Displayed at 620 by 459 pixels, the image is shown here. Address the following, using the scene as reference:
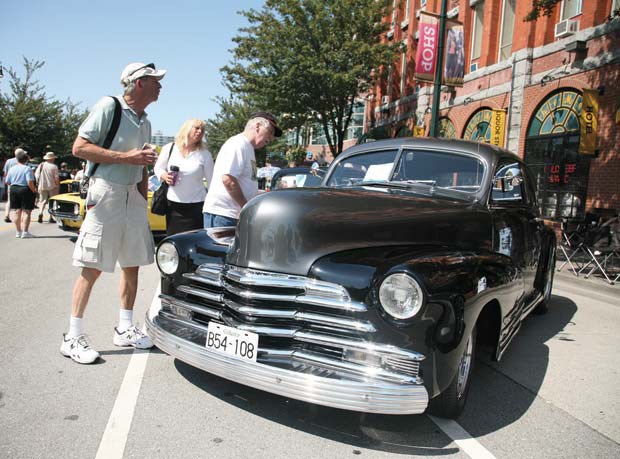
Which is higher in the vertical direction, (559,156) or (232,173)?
(559,156)

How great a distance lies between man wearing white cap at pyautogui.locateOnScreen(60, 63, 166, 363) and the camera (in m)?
3.47

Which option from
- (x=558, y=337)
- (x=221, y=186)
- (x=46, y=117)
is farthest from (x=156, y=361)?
(x=46, y=117)

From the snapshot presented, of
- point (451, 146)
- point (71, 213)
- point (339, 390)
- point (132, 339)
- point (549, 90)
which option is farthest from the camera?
point (549, 90)

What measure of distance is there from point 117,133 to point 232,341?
183 cm

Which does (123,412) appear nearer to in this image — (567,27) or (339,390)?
(339,390)

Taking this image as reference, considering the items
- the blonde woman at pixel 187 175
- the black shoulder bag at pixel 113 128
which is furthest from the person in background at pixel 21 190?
the black shoulder bag at pixel 113 128

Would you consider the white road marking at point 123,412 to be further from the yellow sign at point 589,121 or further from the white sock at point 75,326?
the yellow sign at point 589,121

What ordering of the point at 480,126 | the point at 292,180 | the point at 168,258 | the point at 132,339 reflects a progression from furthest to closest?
the point at 480,126 → the point at 292,180 → the point at 132,339 → the point at 168,258

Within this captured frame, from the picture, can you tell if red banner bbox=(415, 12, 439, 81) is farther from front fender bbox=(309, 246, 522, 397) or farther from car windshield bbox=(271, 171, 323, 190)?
front fender bbox=(309, 246, 522, 397)

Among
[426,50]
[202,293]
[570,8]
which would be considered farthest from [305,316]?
[426,50]

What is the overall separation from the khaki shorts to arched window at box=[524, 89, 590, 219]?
11.7 m

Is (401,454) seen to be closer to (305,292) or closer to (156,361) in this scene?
(305,292)

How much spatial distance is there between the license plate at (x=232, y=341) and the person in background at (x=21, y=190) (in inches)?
365

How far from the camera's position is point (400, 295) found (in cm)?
249
